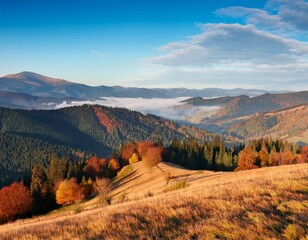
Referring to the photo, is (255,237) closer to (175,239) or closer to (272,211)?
(175,239)

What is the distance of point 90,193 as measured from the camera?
11812 centimetres

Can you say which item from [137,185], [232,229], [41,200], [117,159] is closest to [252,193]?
[232,229]

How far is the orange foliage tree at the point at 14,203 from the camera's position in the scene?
92.3 metres

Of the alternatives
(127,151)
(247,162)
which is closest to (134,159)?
(127,151)

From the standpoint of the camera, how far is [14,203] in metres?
93.6

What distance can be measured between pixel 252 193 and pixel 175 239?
27.8 feet

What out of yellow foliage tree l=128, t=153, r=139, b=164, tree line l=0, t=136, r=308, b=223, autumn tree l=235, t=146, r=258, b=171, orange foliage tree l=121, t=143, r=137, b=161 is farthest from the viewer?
orange foliage tree l=121, t=143, r=137, b=161

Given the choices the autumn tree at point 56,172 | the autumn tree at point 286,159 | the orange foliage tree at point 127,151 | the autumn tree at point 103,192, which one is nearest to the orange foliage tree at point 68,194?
the autumn tree at point 103,192

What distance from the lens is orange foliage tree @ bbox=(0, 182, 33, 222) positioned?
92.3m

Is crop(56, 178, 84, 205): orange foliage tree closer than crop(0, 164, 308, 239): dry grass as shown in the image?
No

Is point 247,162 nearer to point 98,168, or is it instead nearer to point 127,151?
point 98,168

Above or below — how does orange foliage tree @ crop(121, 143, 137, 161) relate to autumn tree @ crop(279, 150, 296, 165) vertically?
below

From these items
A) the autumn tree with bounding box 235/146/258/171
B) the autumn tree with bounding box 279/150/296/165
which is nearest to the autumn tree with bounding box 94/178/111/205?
the autumn tree with bounding box 235/146/258/171

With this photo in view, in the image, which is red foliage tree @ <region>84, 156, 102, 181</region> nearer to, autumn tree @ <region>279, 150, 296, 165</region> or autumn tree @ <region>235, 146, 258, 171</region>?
autumn tree @ <region>235, 146, 258, 171</region>
